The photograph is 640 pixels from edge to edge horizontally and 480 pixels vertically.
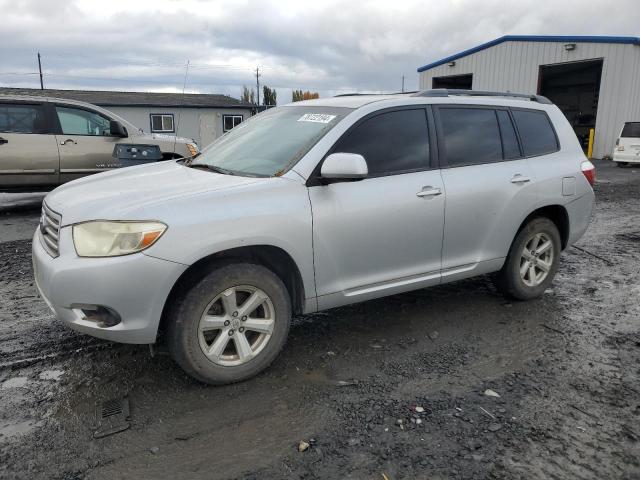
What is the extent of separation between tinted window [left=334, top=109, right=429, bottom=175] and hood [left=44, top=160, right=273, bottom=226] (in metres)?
0.76

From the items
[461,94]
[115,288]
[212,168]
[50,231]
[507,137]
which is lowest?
[115,288]

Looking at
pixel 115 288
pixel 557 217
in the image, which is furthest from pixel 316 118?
pixel 557 217

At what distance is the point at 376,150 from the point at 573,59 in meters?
23.2

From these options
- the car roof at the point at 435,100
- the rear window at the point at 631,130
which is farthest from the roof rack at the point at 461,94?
the rear window at the point at 631,130

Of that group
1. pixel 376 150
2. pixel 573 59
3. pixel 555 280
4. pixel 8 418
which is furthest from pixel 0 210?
pixel 573 59

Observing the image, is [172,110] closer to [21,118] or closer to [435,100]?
[21,118]

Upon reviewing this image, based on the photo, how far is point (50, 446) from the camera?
268 cm

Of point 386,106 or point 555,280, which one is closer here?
point 386,106

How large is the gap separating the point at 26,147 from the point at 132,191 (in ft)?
21.9

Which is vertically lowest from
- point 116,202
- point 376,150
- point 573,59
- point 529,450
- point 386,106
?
point 529,450

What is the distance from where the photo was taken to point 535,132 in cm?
472

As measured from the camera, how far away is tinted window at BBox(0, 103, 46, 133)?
28.1ft

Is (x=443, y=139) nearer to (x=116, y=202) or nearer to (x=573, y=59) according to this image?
(x=116, y=202)

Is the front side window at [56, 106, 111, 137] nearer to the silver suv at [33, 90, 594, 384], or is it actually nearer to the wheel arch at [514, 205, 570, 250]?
the silver suv at [33, 90, 594, 384]
